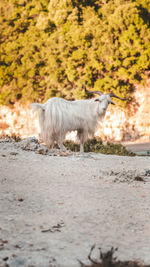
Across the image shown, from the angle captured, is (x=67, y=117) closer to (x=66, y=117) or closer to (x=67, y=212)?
(x=66, y=117)

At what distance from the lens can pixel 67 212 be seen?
422cm

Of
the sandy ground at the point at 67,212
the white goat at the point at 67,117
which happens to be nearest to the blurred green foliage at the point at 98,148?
the white goat at the point at 67,117

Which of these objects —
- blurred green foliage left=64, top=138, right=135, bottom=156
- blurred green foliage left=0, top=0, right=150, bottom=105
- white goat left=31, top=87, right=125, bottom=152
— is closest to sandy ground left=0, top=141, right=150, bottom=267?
white goat left=31, top=87, right=125, bottom=152

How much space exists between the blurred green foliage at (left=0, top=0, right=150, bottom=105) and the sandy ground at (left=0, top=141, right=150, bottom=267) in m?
17.7

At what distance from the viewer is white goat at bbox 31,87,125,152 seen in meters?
8.94

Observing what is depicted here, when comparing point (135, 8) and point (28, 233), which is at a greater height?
point (135, 8)

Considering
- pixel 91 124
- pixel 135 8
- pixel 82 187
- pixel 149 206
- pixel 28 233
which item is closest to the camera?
pixel 28 233

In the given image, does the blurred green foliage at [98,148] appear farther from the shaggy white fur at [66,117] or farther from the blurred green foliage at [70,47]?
the blurred green foliage at [70,47]

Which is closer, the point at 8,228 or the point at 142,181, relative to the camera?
the point at 8,228

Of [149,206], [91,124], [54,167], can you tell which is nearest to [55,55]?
[91,124]

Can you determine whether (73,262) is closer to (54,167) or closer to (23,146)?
(54,167)

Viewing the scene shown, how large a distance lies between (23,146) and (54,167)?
2323mm

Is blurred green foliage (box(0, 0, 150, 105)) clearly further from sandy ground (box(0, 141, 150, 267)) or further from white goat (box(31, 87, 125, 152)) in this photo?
sandy ground (box(0, 141, 150, 267))

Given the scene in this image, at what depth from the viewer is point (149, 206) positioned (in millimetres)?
4898
